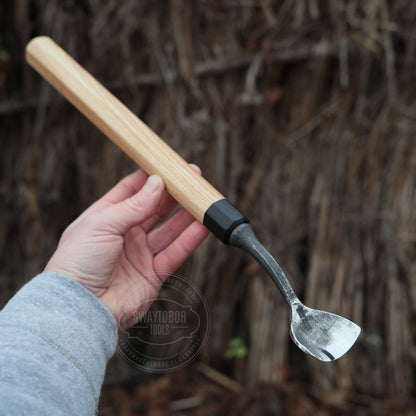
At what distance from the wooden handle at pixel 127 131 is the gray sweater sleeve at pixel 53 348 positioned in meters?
0.29

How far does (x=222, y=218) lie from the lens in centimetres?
87

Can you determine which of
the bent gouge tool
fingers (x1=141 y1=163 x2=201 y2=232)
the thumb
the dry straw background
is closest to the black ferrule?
the bent gouge tool

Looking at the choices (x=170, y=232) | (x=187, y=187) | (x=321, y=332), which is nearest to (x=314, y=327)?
(x=321, y=332)

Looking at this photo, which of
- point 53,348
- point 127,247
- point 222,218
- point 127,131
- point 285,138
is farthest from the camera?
point 285,138

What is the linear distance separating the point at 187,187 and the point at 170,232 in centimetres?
26

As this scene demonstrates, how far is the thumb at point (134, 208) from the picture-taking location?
94 centimetres

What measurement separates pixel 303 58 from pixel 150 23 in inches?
26.3

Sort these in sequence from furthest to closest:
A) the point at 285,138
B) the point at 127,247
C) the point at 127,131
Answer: the point at 285,138
the point at 127,247
the point at 127,131

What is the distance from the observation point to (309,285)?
1.86 meters

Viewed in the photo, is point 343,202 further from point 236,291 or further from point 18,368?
point 18,368

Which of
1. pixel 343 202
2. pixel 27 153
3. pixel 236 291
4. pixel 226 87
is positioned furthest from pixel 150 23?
pixel 236 291

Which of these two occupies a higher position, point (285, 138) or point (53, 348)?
point (53, 348)

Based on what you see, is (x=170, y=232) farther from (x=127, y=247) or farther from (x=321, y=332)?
(x=321, y=332)

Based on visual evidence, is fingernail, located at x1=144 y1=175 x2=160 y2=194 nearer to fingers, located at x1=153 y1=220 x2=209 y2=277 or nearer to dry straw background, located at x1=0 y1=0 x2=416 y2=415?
fingers, located at x1=153 y1=220 x2=209 y2=277
